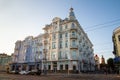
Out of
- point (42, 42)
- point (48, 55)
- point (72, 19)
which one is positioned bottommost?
point (48, 55)

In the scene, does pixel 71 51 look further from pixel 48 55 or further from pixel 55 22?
pixel 55 22

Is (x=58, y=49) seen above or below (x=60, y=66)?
above

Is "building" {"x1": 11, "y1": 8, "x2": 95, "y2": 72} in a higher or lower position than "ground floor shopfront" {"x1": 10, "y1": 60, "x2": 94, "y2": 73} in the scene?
higher

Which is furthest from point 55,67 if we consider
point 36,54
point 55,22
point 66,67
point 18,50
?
point 18,50

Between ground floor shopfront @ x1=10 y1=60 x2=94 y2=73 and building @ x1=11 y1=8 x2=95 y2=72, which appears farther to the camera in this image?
building @ x1=11 y1=8 x2=95 y2=72

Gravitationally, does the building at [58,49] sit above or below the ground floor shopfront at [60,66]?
above

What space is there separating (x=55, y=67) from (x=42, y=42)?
45.9 feet

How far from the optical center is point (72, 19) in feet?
161

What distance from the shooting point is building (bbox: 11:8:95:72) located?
1815 inches

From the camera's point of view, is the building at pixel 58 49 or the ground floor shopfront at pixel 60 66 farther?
the building at pixel 58 49

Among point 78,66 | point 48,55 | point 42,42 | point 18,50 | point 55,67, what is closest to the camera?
point 78,66

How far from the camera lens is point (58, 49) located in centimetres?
4903

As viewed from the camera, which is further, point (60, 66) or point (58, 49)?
point (58, 49)

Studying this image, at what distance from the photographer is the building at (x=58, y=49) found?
4609cm
